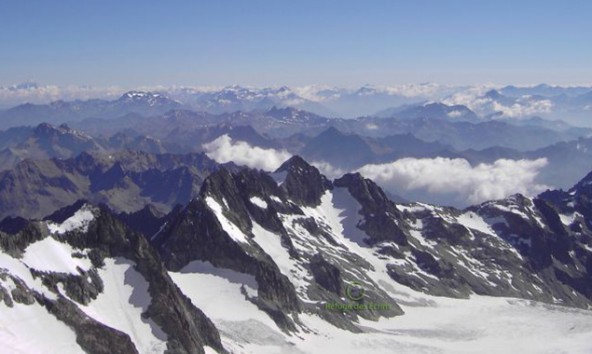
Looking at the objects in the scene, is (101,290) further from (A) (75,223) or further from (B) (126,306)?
(A) (75,223)

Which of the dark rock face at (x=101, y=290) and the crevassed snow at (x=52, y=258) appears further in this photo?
the crevassed snow at (x=52, y=258)

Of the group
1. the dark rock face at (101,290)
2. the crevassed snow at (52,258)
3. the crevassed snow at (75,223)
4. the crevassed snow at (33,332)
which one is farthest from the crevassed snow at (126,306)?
the crevassed snow at (33,332)

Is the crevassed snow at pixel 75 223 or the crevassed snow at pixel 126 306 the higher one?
the crevassed snow at pixel 75 223

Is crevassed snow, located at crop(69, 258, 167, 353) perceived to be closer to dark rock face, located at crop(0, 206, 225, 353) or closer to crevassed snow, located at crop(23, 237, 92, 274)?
dark rock face, located at crop(0, 206, 225, 353)

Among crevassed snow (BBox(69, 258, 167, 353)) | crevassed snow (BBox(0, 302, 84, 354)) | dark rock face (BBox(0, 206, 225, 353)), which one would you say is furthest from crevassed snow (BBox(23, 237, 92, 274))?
crevassed snow (BBox(0, 302, 84, 354))

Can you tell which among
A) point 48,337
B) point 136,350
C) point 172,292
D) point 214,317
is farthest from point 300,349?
point 48,337

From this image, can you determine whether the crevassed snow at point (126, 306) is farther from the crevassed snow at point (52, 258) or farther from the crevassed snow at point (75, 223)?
the crevassed snow at point (75, 223)
